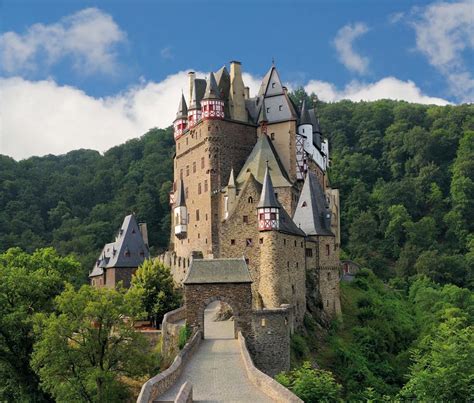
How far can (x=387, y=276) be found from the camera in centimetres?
9150

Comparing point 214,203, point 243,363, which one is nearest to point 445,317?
point 214,203

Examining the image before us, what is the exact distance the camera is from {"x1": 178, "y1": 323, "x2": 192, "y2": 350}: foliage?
36.2m

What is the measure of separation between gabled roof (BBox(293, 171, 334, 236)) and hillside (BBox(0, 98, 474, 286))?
124ft

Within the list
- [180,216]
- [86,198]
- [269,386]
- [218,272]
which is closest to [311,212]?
[218,272]

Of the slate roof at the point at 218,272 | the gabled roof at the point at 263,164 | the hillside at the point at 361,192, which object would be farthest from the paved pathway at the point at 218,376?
the hillside at the point at 361,192

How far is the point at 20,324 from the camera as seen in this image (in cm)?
3712

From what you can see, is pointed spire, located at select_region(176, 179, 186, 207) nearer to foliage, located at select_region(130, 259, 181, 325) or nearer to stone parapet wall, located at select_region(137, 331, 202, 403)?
foliage, located at select_region(130, 259, 181, 325)

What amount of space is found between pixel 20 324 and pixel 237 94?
30.6m

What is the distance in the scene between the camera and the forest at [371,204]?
66.6 meters

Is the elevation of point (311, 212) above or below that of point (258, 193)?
below

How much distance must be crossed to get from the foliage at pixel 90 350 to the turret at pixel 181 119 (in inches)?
1364

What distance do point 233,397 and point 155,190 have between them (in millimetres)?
78475

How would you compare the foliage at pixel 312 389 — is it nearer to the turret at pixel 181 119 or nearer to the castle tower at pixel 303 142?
the castle tower at pixel 303 142

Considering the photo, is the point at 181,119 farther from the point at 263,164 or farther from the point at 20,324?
the point at 20,324
